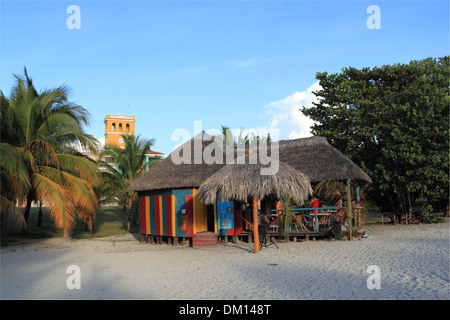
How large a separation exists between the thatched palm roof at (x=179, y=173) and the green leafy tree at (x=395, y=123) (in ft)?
23.2

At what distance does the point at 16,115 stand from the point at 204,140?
664 centimetres

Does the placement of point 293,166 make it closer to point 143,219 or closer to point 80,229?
point 143,219

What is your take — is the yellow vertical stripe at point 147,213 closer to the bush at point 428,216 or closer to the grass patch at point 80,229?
the grass patch at point 80,229

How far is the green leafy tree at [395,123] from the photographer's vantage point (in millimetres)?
14594

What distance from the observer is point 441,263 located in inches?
300

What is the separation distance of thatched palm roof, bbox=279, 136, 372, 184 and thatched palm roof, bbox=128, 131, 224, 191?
2900 millimetres

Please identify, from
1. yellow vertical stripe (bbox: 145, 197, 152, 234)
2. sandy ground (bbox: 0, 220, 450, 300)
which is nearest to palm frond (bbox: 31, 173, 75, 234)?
sandy ground (bbox: 0, 220, 450, 300)

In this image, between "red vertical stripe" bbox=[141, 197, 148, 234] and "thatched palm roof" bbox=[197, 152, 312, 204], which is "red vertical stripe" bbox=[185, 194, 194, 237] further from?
"red vertical stripe" bbox=[141, 197, 148, 234]

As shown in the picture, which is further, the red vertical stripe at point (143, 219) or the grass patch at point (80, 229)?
the grass patch at point (80, 229)

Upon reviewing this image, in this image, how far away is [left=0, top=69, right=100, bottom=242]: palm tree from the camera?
10.9m

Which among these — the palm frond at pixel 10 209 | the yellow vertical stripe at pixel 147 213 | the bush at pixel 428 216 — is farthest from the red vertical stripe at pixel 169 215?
the bush at pixel 428 216

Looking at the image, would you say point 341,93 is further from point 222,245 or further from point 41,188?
point 41,188

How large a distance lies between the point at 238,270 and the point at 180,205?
15.0 feet
